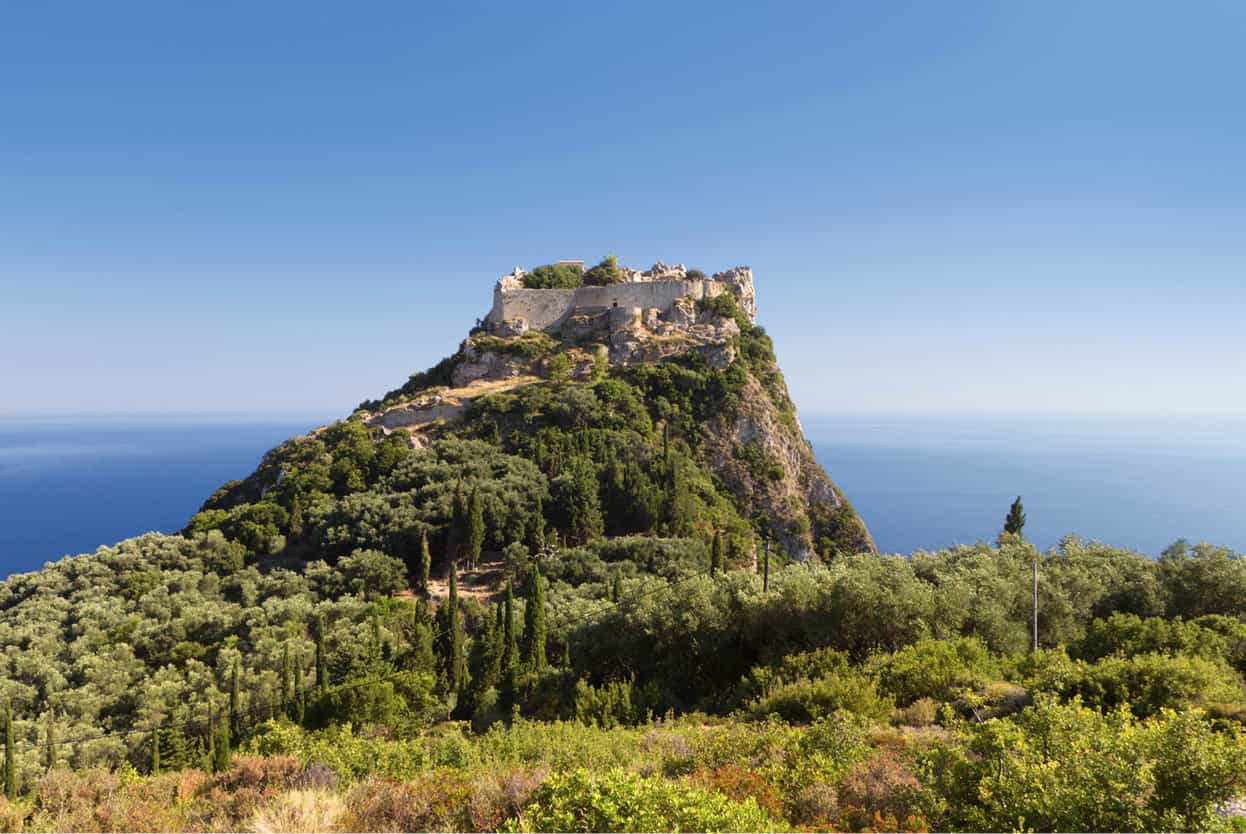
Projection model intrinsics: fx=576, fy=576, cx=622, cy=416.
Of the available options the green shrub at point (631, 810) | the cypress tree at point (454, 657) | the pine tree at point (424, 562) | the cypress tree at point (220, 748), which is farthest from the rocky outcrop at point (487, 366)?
the green shrub at point (631, 810)

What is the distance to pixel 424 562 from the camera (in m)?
33.2

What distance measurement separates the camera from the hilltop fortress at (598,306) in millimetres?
57062

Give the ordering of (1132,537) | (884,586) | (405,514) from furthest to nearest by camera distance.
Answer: (1132,537), (405,514), (884,586)

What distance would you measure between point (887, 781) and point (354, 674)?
873 inches

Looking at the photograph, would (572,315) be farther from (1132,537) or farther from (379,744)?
(1132,537)

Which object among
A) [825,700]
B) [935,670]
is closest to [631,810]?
[825,700]

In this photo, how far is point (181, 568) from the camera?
3325cm

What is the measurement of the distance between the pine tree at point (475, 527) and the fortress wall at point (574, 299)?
27.3m

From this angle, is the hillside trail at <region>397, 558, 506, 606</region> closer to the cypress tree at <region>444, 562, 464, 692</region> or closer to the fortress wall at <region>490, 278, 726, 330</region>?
the cypress tree at <region>444, 562, 464, 692</region>

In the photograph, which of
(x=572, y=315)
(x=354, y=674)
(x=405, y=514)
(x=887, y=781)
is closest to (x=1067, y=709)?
(x=887, y=781)

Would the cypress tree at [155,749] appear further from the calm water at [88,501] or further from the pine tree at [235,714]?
the calm water at [88,501]

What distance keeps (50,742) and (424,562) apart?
16.1m

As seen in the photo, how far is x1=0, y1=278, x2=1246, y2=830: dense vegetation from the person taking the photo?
6.13m

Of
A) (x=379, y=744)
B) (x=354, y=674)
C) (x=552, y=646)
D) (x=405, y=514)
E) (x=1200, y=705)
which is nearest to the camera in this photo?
(x=1200, y=705)
